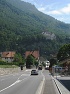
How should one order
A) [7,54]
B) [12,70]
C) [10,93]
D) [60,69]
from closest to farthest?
[10,93] → [60,69] → [12,70] → [7,54]

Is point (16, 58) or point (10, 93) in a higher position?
point (16, 58)

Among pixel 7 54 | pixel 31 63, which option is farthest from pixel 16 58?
pixel 7 54

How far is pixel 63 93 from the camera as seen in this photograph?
22969 millimetres

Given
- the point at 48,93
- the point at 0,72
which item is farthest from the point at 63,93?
the point at 0,72

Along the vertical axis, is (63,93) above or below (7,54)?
below

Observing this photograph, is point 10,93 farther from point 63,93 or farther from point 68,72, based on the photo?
point 68,72

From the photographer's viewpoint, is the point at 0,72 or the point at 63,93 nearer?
the point at 63,93

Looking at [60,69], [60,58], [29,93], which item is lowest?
[29,93]

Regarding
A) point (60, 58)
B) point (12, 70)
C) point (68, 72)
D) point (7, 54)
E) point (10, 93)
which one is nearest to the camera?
point (10, 93)

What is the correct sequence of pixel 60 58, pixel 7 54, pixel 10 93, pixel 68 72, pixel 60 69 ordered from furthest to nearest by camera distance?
1. pixel 7 54
2. pixel 60 58
3. pixel 60 69
4. pixel 68 72
5. pixel 10 93

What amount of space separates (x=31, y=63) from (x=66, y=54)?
661 inches

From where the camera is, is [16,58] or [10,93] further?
[16,58]

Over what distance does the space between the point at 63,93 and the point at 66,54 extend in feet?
404

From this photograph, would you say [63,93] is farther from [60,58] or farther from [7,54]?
[7,54]
